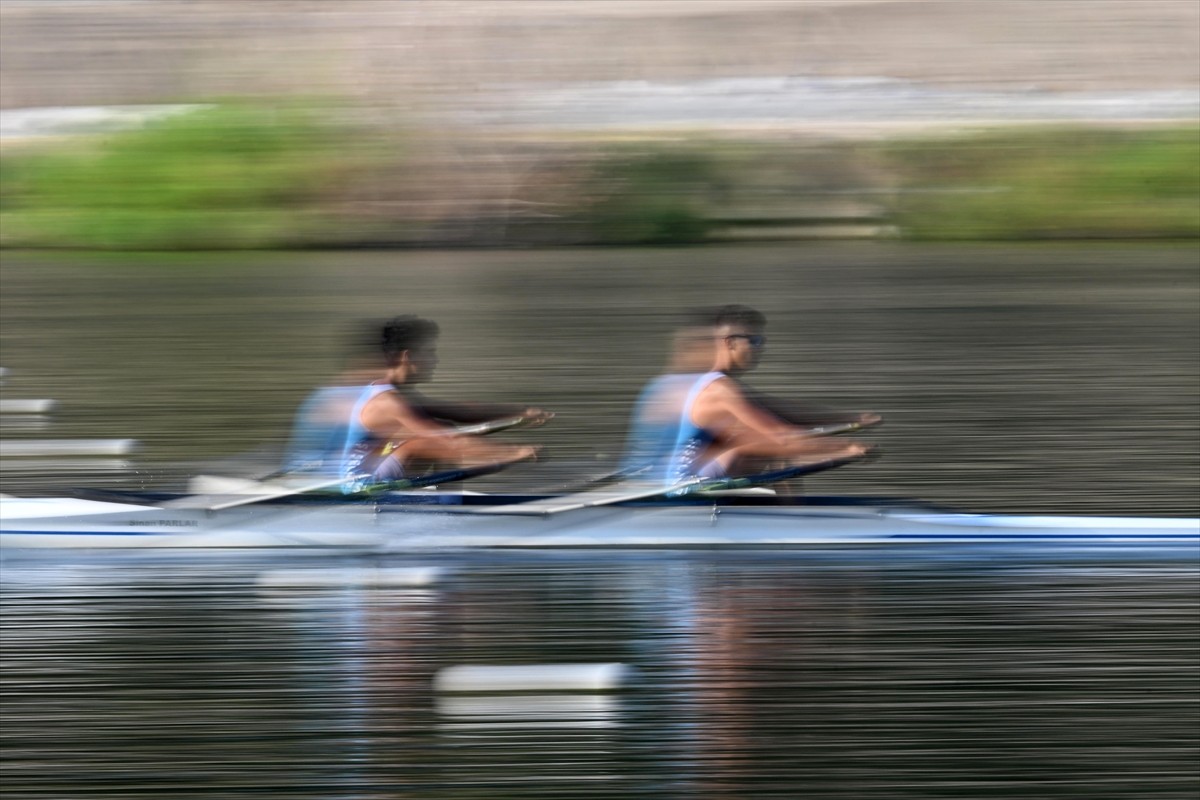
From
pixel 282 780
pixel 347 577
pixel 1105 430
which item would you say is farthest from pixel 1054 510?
pixel 282 780

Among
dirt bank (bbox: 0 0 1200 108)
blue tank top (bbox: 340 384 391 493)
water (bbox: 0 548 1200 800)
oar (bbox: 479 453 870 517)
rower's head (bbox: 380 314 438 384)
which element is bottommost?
water (bbox: 0 548 1200 800)

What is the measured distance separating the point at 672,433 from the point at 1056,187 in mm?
23273

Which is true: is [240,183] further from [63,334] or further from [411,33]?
[63,334]

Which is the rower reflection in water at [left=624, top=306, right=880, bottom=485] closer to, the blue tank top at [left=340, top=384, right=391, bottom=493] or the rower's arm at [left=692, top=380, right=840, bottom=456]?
the rower's arm at [left=692, top=380, right=840, bottom=456]

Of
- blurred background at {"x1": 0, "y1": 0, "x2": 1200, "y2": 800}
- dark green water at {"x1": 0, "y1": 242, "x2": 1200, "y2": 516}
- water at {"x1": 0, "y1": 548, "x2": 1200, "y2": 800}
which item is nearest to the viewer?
water at {"x1": 0, "y1": 548, "x2": 1200, "y2": 800}

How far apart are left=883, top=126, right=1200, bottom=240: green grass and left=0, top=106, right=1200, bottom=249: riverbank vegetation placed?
0.03 metres

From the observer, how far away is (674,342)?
16.7 metres

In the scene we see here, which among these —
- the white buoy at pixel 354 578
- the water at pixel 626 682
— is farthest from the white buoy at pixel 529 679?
the white buoy at pixel 354 578

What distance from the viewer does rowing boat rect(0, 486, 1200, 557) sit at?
8352mm

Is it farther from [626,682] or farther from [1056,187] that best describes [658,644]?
[1056,187]

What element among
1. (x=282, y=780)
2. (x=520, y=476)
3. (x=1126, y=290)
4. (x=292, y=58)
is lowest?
(x=282, y=780)

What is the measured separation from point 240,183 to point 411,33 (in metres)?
11.6

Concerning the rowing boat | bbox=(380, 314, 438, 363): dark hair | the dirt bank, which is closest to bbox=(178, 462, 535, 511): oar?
the rowing boat

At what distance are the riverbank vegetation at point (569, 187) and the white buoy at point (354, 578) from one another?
2185cm
